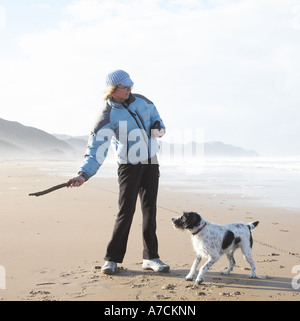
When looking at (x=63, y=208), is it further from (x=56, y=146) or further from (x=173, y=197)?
(x=56, y=146)

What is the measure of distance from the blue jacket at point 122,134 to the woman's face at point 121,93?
0.06 m

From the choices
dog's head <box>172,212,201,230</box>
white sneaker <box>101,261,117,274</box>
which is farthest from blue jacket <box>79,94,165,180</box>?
white sneaker <box>101,261,117,274</box>

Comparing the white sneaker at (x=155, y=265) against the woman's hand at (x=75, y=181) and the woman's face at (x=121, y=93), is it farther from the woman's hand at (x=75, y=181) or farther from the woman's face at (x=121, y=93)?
the woman's face at (x=121, y=93)

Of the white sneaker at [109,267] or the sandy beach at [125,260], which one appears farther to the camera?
the white sneaker at [109,267]

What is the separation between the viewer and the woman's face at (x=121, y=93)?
16.0ft

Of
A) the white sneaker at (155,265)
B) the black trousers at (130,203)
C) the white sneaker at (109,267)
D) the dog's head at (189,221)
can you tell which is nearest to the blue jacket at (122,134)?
the black trousers at (130,203)

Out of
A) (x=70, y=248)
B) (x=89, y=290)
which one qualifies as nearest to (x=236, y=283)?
(x=89, y=290)

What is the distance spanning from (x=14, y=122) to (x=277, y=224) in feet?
488

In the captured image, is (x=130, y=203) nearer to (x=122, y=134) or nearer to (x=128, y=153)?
(x=128, y=153)

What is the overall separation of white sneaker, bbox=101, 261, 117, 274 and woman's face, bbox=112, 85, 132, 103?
1902mm

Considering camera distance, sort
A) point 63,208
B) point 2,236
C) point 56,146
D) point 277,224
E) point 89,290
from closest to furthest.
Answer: point 89,290
point 2,236
point 277,224
point 63,208
point 56,146

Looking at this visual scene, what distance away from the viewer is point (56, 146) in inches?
5049

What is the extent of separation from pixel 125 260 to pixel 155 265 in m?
0.64
